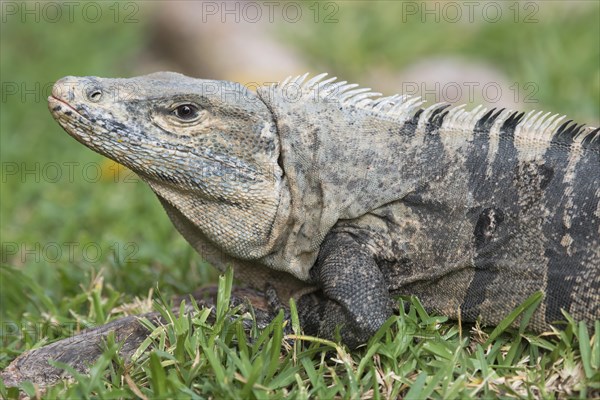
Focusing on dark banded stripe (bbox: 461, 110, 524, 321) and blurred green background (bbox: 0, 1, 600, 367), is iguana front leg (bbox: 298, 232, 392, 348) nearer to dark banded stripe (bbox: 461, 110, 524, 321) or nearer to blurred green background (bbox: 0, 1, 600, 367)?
dark banded stripe (bbox: 461, 110, 524, 321)

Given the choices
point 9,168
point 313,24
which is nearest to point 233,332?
point 9,168

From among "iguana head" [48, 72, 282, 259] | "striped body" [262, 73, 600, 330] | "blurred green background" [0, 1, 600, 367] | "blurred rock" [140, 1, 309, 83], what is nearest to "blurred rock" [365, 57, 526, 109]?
"blurred green background" [0, 1, 600, 367]

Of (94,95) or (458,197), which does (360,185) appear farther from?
(94,95)

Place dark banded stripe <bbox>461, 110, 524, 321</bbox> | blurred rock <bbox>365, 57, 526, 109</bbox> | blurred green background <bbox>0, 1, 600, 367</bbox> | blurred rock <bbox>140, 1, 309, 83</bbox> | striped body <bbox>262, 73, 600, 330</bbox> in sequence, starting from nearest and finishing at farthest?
striped body <bbox>262, 73, 600, 330</bbox>
dark banded stripe <bbox>461, 110, 524, 321</bbox>
blurred green background <bbox>0, 1, 600, 367</bbox>
blurred rock <bbox>365, 57, 526, 109</bbox>
blurred rock <bbox>140, 1, 309, 83</bbox>

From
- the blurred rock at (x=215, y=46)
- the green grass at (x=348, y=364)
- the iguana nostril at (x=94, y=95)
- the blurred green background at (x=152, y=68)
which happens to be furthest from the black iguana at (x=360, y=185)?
the blurred rock at (x=215, y=46)

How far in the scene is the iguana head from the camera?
173 inches

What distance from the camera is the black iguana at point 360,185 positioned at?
4156 mm

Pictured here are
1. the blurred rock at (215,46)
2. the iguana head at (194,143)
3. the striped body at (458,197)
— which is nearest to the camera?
the striped body at (458,197)

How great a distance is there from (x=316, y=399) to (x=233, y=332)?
26.4 inches

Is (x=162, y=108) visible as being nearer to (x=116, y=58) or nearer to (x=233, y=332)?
(x=233, y=332)

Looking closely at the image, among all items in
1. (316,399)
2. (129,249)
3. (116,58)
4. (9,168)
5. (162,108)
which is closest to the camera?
(316,399)

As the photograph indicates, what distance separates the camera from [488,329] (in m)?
4.34

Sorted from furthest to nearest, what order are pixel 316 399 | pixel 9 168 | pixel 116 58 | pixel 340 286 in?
pixel 116 58 < pixel 9 168 < pixel 340 286 < pixel 316 399

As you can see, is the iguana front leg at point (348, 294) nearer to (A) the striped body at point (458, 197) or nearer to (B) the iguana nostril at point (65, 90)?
(A) the striped body at point (458, 197)
